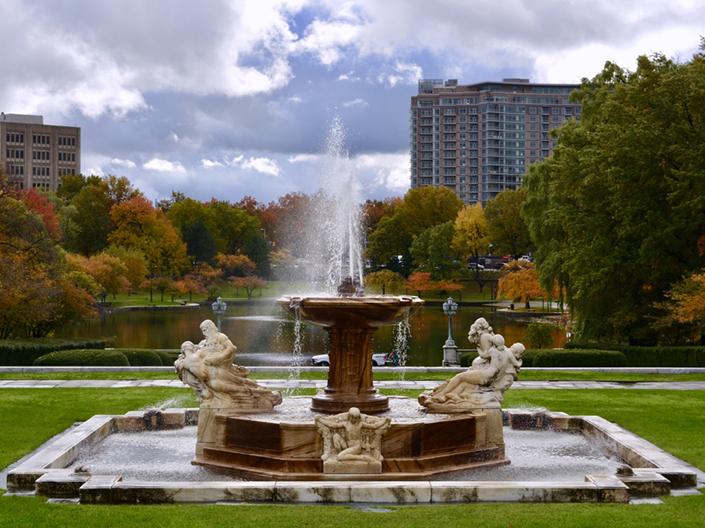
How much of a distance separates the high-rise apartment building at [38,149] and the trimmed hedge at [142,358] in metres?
148

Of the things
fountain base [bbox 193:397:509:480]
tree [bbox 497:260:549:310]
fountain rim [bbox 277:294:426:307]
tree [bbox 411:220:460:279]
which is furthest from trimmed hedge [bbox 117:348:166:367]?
tree [bbox 411:220:460:279]

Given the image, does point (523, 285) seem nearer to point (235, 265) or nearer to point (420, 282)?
point (420, 282)

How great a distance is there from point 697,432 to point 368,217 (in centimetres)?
9243

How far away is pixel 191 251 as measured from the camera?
320 feet

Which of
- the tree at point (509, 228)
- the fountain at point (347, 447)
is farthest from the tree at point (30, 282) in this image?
the tree at point (509, 228)

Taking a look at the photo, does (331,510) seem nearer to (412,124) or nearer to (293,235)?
(293,235)

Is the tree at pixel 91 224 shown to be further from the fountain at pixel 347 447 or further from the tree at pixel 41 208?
the fountain at pixel 347 447

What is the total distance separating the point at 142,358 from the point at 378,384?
1071cm

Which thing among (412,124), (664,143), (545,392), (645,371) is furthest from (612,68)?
(412,124)

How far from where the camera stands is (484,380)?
1552 centimetres

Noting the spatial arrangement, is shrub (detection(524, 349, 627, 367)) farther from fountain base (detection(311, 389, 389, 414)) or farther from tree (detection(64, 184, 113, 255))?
tree (detection(64, 184, 113, 255))

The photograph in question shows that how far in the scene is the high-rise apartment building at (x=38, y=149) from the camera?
175 meters

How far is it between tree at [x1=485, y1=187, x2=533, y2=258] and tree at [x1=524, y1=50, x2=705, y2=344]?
52.5 metres

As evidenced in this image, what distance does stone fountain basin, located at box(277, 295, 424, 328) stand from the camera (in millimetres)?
15133
